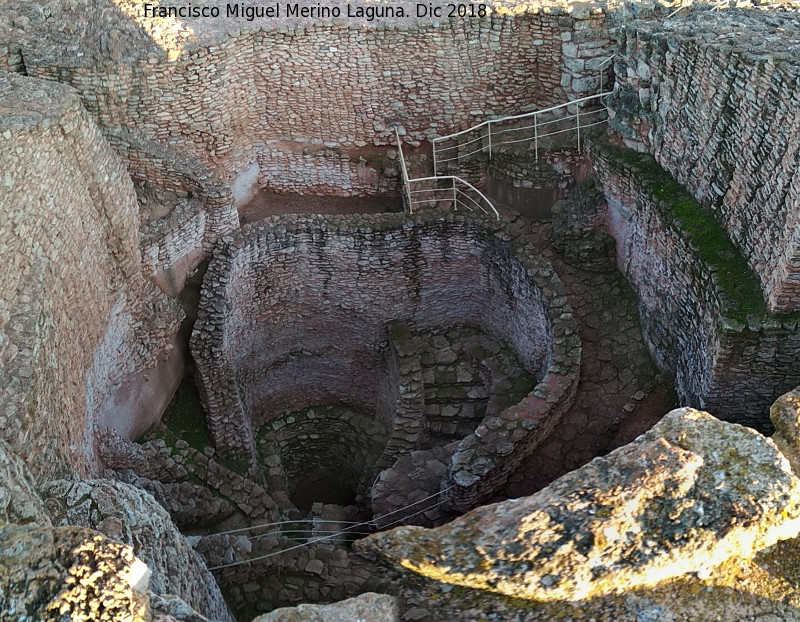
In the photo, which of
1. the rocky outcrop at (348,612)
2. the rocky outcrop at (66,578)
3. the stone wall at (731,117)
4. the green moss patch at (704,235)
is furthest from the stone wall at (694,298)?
the rocky outcrop at (66,578)

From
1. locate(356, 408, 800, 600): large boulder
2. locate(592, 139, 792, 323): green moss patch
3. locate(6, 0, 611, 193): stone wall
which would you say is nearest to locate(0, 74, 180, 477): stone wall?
locate(6, 0, 611, 193): stone wall

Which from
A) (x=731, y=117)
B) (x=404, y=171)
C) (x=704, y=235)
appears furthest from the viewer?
(x=404, y=171)

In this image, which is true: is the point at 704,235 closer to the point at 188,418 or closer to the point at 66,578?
the point at 188,418

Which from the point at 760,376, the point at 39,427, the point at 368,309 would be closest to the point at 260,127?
the point at 368,309

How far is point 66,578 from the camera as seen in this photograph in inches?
182

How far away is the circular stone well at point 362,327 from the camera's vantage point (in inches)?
412

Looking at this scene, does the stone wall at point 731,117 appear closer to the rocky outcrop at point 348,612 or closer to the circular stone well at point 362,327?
the circular stone well at point 362,327

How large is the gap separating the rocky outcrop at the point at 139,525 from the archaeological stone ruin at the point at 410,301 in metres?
0.04

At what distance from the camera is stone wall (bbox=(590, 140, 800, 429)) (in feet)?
26.0

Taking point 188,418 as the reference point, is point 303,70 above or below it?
above

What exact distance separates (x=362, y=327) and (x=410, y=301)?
2.79ft

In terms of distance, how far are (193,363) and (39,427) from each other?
14.7ft

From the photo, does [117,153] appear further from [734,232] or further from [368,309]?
[734,232]

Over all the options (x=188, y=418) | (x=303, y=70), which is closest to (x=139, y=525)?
(x=188, y=418)
